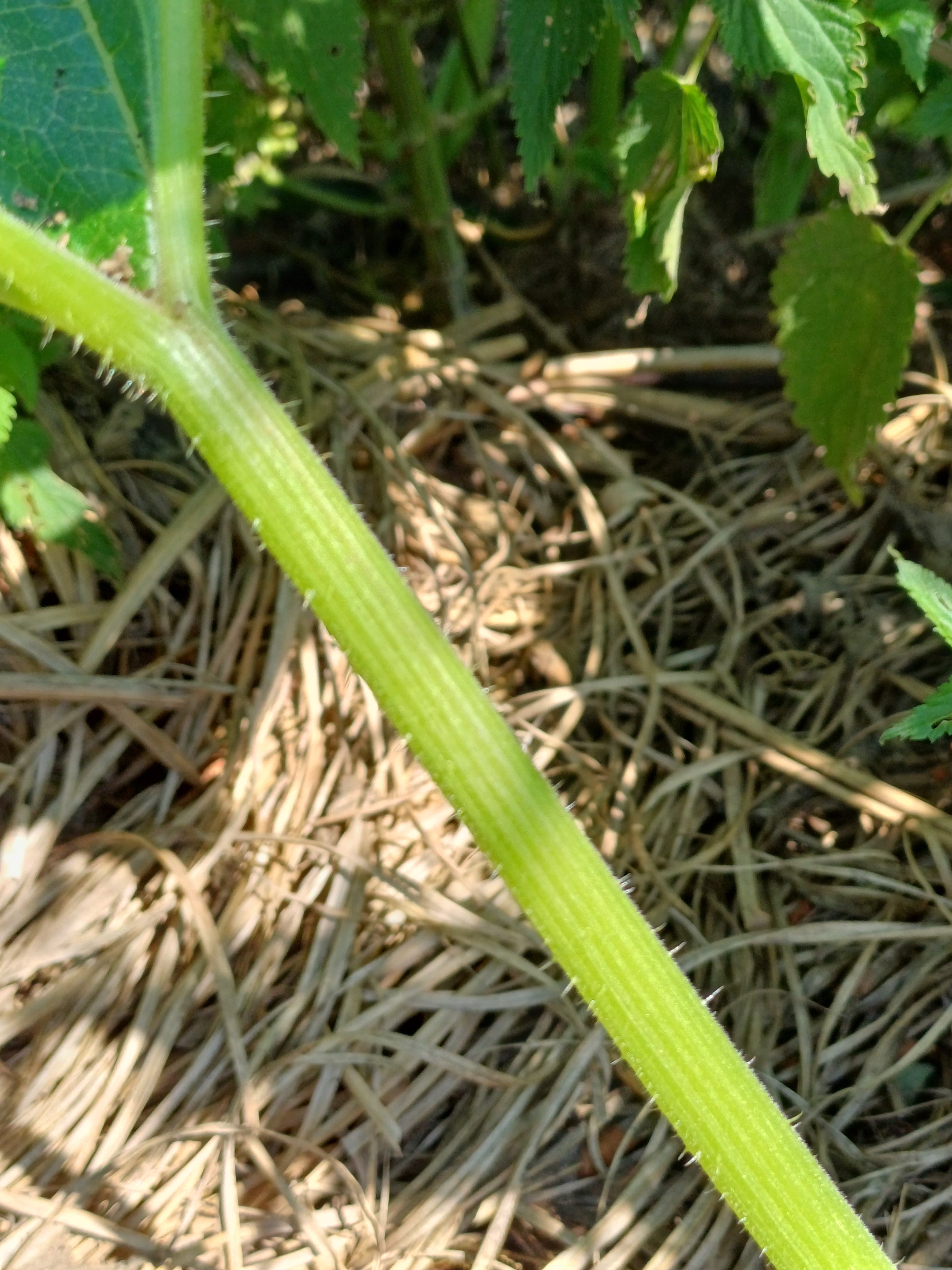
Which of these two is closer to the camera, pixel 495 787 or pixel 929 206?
pixel 495 787

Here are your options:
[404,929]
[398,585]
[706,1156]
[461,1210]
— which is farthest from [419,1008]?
[398,585]

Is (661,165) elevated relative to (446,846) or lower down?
elevated

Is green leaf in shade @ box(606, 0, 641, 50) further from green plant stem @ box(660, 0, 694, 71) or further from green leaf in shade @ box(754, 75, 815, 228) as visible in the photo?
green leaf in shade @ box(754, 75, 815, 228)

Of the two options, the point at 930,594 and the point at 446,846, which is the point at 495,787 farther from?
the point at 446,846

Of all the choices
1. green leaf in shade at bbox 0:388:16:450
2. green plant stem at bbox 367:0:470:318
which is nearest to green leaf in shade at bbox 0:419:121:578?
green leaf in shade at bbox 0:388:16:450

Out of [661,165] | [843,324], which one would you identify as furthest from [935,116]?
[661,165]

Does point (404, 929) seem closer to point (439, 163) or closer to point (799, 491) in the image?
point (799, 491)

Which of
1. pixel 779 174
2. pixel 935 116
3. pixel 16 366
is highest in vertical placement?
pixel 16 366

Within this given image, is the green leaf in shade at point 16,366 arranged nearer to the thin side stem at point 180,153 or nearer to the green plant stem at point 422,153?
the thin side stem at point 180,153
